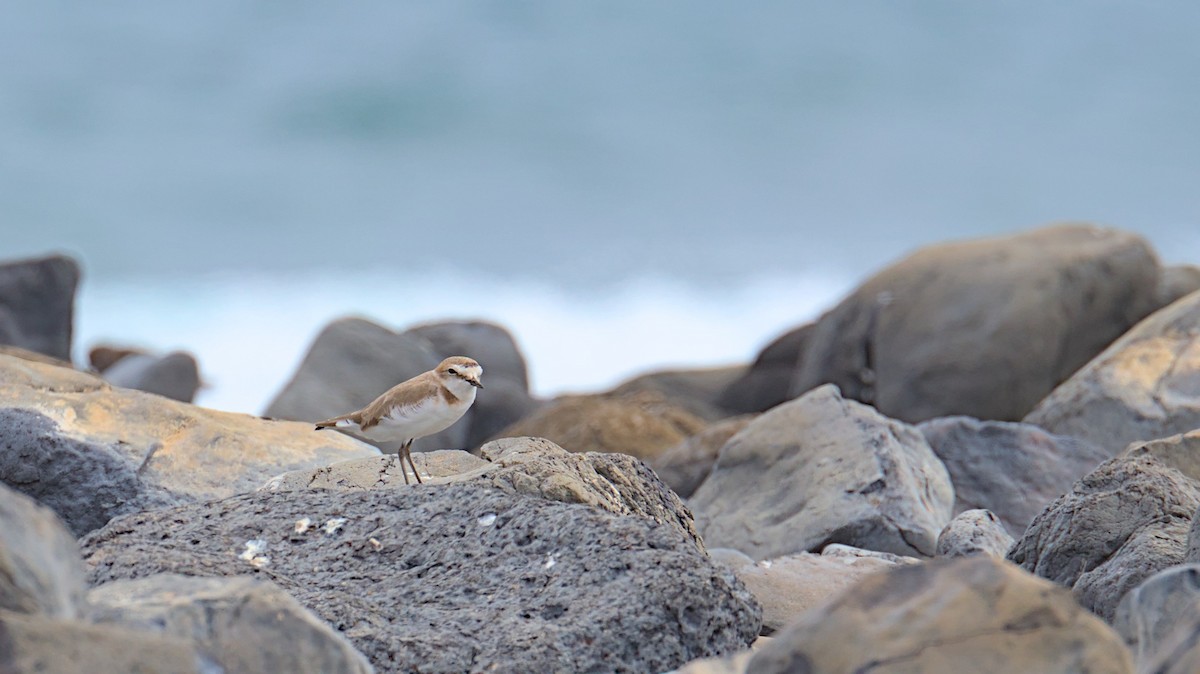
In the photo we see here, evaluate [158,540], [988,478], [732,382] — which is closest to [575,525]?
[158,540]

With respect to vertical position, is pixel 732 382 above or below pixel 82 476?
below

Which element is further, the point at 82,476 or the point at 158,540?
the point at 82,476

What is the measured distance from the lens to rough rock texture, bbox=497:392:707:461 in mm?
12500

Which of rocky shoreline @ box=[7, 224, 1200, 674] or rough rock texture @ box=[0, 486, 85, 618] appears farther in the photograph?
rocky shoreline @ box=[7, 224, 1200, 674]

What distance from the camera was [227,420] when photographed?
24.8 ft

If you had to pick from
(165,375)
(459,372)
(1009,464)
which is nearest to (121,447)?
(459,372)

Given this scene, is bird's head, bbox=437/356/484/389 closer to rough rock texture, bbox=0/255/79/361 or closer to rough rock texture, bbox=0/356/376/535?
rough rock texture, bbox=0/356/376/535

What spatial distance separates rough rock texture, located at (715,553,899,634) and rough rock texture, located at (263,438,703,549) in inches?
21.8

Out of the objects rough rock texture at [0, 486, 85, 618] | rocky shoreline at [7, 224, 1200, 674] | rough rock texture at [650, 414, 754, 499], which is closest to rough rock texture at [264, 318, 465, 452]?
rocky shoreline at [7, 224, 1200, 674]

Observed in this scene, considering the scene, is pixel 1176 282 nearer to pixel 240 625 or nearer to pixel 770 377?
pixel 770 377

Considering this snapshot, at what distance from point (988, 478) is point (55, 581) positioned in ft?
26.3

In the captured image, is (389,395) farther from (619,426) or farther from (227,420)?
(619,426)

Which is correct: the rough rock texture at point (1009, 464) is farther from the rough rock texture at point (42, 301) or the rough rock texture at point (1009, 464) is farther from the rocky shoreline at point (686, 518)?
the rough rock texture at point (42, 301)

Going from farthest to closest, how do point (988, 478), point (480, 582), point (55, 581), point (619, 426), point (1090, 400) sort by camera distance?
1. point (619, 426)
2. point (1090, 400)
3. point (988, 478)
4. point (480, 582)
5. point (55, 581)
